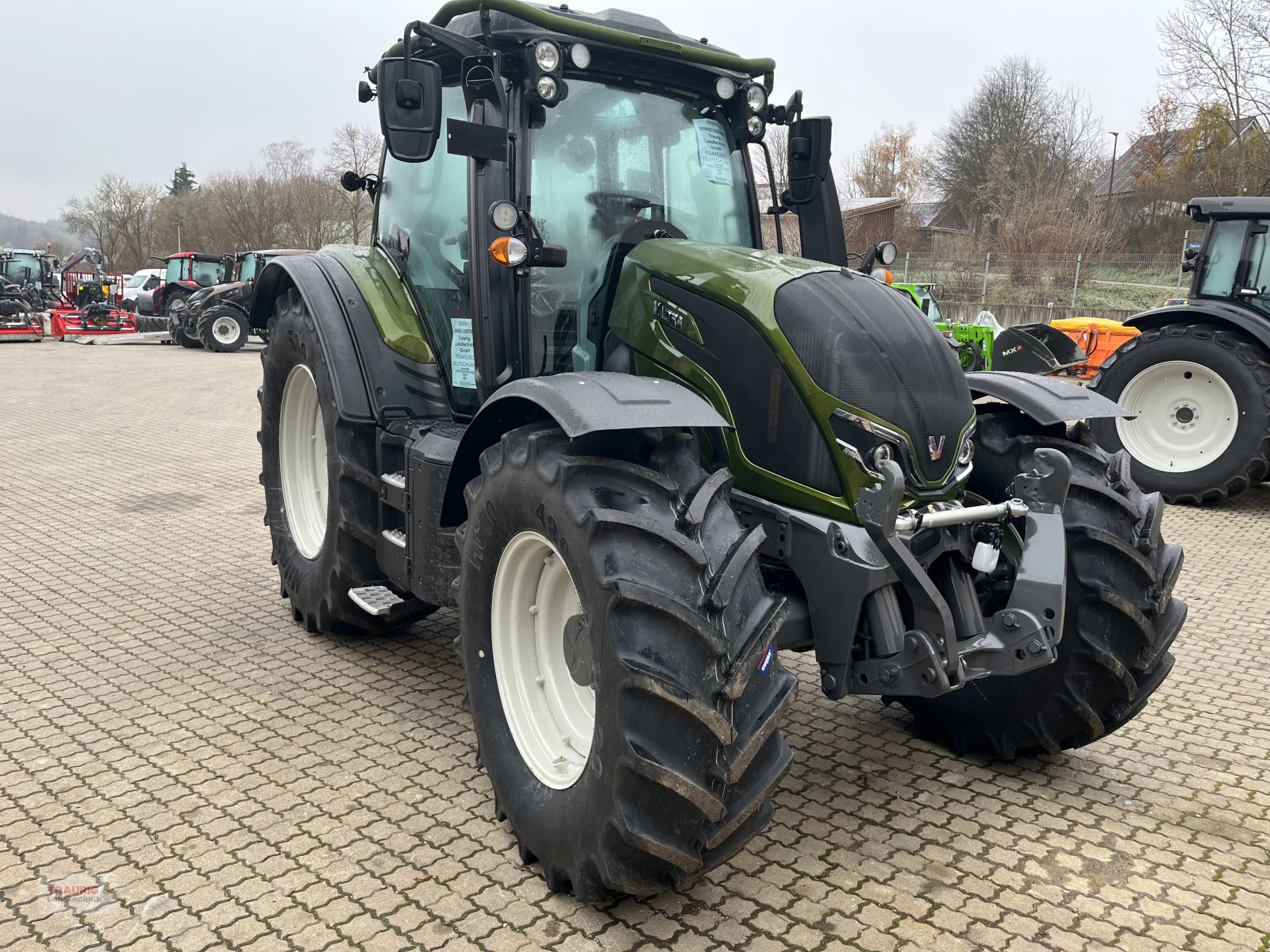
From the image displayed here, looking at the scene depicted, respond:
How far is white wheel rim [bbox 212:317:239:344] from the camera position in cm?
2145

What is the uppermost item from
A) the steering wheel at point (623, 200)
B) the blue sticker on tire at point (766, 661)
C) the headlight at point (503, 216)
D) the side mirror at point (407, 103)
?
the side mirror at point (407, 103)

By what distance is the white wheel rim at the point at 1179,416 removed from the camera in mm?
8070

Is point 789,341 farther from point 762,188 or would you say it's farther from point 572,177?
point 762,188

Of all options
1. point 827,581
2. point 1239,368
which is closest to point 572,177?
point 827,581

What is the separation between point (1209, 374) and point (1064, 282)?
49.9 ft

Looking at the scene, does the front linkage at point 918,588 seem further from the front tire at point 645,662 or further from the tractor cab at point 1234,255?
the tractor cab at point 1234,255

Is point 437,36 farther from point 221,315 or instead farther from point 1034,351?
point 221,315

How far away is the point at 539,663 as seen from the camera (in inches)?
122

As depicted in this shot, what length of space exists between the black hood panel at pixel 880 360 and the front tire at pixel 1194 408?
5604mm

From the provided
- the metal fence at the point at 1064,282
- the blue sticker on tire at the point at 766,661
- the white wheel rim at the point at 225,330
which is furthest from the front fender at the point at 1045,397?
the white wheel rim at the point at 225,330

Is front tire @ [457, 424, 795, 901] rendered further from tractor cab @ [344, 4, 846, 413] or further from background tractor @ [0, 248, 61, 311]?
background tractor @ [0, 248, 61, 311]

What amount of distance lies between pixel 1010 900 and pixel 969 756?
3.06 ft

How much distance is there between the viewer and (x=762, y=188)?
4.13 metres

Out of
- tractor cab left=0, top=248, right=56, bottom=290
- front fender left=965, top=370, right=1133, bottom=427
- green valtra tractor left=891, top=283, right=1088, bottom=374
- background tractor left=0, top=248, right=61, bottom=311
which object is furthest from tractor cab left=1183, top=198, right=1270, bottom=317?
tractor cab left=0, top=248, right=56, bottom=290
